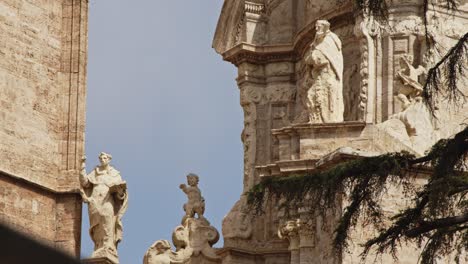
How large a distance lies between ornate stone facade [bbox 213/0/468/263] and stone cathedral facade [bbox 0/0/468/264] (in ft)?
0.07

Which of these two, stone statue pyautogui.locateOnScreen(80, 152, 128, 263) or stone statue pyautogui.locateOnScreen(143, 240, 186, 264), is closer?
stone statue pyautogui.locateOnScreen(143, 240, 186, 264)

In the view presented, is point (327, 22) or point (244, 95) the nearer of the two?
point (327, 22)

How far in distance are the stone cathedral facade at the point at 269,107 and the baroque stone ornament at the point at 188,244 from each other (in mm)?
21

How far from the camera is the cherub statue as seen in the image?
3136cm

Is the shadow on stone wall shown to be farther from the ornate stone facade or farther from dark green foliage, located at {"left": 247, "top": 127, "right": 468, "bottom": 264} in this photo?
the ornate stone facade

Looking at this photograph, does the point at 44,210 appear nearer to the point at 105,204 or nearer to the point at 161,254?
the point at 105,204

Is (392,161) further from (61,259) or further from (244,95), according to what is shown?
(244,95)

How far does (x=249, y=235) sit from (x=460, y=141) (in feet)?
39.1

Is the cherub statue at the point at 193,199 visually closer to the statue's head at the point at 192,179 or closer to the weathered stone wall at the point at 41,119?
the statue's head at the point at 192,179

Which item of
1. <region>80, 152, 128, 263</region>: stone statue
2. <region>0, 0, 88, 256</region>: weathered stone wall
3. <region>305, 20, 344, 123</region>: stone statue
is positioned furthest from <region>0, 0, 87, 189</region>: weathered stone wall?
<region>305, 20, 344, 123</region>: stone statue

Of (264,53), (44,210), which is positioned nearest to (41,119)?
(44,210)

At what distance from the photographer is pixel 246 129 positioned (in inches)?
1266

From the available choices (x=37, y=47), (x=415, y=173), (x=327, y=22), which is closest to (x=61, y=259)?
(x=415, y=173)

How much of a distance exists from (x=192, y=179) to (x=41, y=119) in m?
3.46
